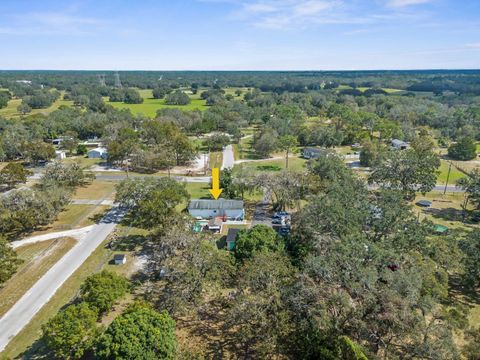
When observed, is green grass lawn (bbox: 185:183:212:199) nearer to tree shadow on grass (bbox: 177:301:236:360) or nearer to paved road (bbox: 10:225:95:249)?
paved road (bbox: 10:225:95:249)

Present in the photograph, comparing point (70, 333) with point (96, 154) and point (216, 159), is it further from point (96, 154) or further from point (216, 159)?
point (96, 154)

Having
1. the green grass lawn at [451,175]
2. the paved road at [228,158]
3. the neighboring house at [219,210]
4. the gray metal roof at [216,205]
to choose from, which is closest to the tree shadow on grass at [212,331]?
the neighboring house at [219,210]

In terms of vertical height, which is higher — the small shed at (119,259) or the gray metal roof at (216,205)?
the gray metal roof at (216,205)

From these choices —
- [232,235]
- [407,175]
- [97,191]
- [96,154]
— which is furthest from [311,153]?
[96,154]

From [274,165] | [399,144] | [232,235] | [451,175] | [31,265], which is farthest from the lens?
[399,144]

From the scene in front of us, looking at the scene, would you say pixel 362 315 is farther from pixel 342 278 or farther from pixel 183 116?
pixel 183 116

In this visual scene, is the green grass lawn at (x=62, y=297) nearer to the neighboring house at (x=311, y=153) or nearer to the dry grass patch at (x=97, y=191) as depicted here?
the dry grass patch at (x=97, y=191)
